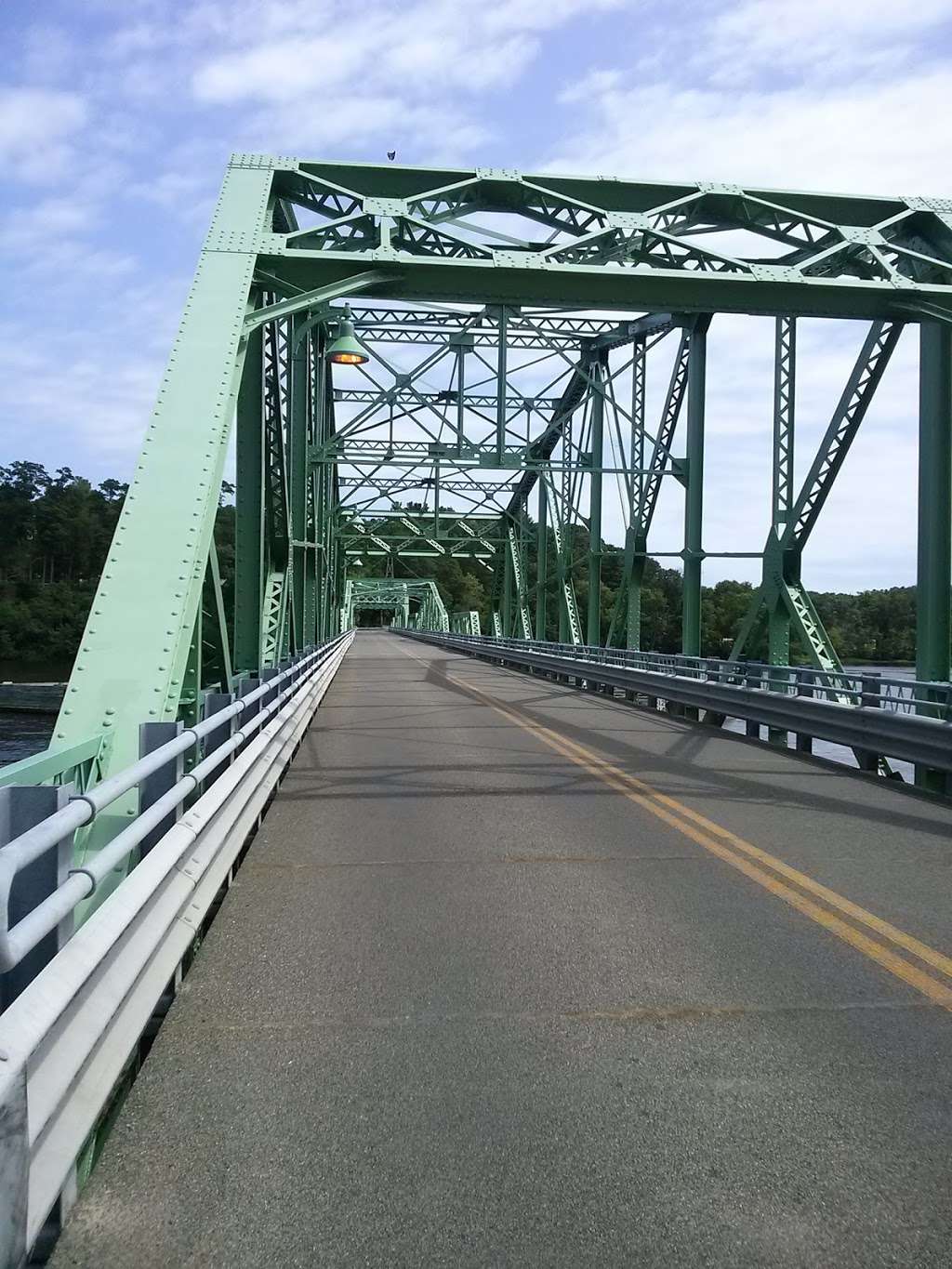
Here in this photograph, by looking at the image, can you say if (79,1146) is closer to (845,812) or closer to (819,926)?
(819,926)

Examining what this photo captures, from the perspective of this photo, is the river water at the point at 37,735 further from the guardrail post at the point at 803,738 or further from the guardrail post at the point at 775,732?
the guardrail post at the point at 775,732

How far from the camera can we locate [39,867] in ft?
11.3

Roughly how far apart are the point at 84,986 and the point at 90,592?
39561 mm

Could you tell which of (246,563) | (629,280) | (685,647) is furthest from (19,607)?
(629,280)

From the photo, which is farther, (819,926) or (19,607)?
(19,607)

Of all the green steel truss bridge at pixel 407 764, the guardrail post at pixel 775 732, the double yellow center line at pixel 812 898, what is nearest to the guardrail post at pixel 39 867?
the green steel truss bridge at pixel 407 764

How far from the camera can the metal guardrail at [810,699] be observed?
11.4 metres

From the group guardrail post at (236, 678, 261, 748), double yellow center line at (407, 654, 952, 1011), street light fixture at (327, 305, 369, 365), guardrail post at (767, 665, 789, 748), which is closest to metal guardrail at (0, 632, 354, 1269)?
double yellow center line at (407, 654, 952, 1011)

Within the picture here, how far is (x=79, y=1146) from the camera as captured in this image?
2.93 meters

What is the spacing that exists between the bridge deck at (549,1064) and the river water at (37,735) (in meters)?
6.39

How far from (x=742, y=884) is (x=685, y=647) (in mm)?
15533

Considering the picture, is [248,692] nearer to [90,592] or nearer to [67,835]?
[67,835]

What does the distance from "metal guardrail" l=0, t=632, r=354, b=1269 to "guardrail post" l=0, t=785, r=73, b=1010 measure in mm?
73

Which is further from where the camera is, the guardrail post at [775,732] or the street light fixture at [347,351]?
the street light fixture at [347,351]
